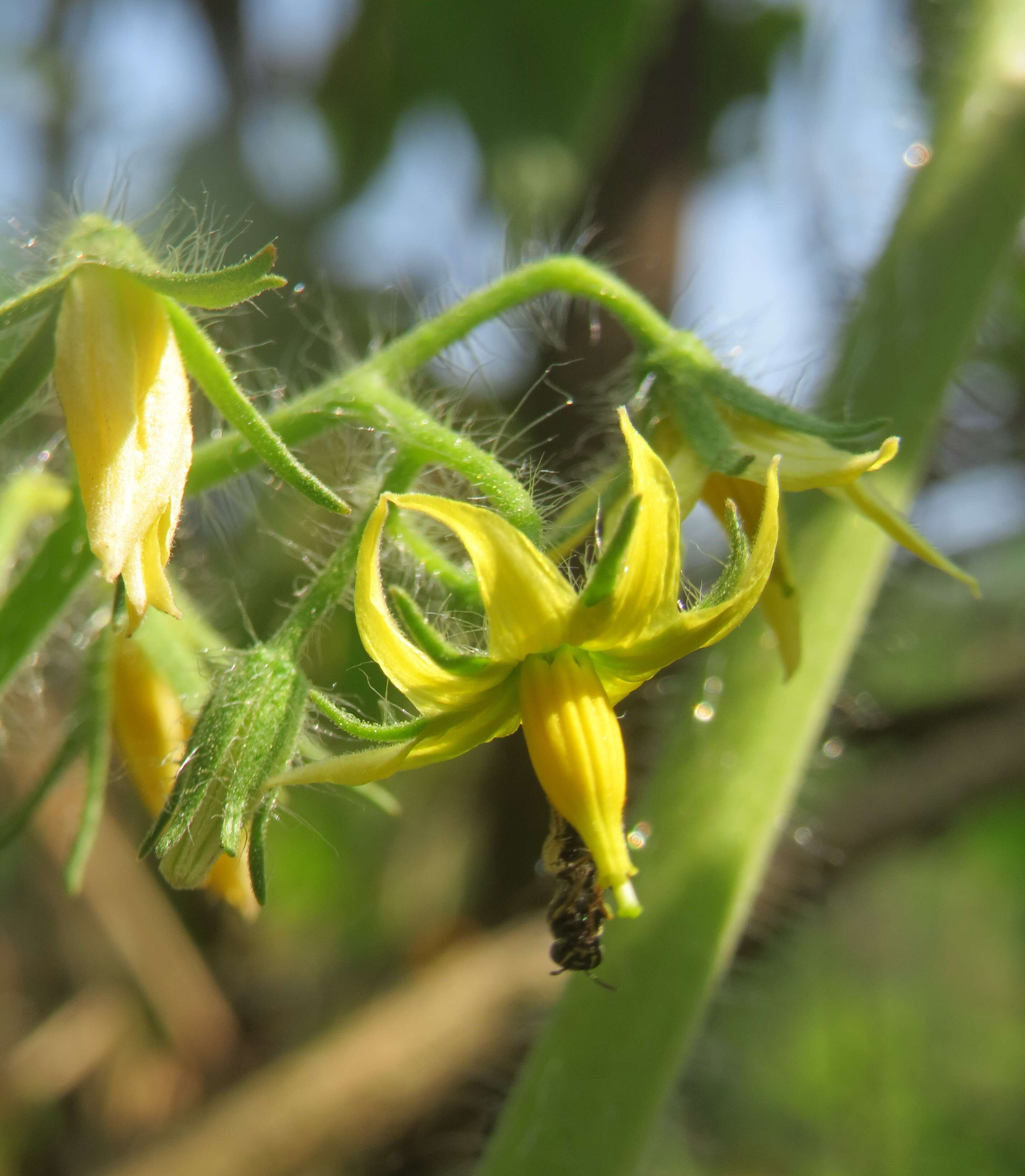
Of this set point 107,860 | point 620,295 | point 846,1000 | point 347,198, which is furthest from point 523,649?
point 846,1000

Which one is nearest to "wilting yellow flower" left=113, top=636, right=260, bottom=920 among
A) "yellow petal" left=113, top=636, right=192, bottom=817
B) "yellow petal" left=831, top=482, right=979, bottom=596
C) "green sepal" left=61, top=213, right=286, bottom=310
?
"yellow petal" left=113, top=636, right=192, bottom=817

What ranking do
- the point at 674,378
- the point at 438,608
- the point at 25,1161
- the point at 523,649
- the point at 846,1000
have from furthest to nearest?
the point at 846,1000 → the point at 25,1161 → the point at 438,608 → the point at 674,378 → the point at 523,649

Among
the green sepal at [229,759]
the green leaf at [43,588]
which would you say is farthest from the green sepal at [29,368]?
the green sepal at [229,759]

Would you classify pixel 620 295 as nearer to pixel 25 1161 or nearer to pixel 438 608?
pixel 438 608

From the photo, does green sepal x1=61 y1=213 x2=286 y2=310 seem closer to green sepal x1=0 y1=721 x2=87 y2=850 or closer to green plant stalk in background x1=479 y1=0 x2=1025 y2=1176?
green sepal x1=0 y1=721 x2=87 y2=850

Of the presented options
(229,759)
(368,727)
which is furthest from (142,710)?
(368,727)

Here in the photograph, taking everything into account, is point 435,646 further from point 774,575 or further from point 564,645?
point 774,575

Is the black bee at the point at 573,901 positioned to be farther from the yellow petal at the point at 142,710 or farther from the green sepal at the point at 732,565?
the yellow petal at the point at 142,710
